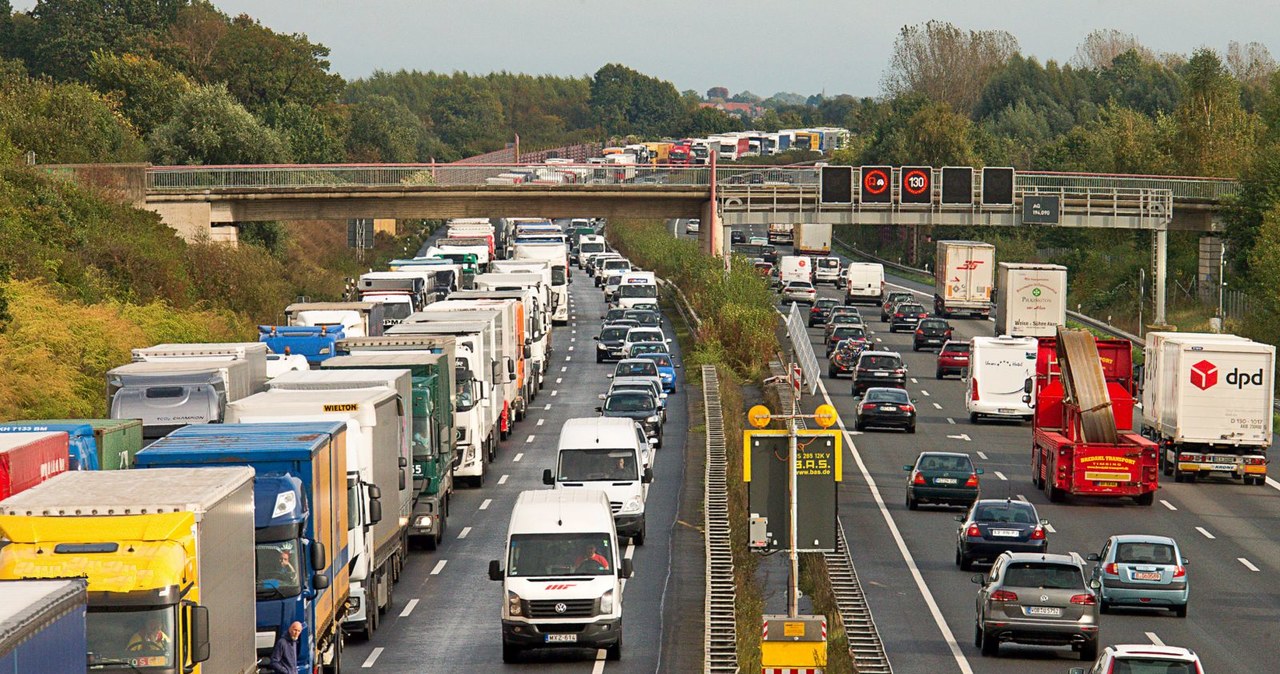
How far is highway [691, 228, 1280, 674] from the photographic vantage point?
2786cm

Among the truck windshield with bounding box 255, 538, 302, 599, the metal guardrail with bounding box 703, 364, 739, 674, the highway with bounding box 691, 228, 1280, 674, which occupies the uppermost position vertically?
the truck windshield with bounding box 255, 538, 302, 599

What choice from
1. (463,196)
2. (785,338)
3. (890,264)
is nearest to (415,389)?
(785,338)

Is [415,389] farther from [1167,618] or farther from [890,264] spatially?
[890,264]

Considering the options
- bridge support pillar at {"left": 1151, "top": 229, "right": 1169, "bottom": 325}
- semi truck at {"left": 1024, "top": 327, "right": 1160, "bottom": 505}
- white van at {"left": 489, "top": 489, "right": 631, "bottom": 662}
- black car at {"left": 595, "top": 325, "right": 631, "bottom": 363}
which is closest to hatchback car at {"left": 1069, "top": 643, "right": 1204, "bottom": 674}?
white van at {"left": 489, "top": 489, "right": 631, "bottom": 662}

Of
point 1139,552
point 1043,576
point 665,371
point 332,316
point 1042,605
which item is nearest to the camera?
point 1042,605

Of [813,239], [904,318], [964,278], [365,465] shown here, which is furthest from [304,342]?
[813,239]

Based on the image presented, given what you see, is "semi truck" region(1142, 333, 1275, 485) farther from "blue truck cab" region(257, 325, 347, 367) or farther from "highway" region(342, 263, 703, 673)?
"blue truck cab" region(257, 325, 347, 367)

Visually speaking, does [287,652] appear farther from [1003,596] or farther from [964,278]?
[964,278]

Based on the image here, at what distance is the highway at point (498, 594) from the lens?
1031 inches

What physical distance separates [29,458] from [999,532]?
57.8 feet

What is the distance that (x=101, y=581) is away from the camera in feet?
51.5

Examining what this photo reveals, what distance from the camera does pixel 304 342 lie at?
4378cm

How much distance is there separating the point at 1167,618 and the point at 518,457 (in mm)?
20621

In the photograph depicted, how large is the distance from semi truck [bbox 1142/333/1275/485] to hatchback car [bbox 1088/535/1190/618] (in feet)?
51.2
